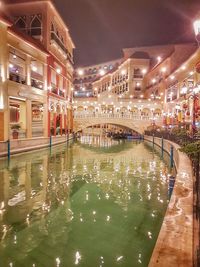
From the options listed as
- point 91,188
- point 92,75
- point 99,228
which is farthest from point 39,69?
point 92,75

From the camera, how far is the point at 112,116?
39188mm

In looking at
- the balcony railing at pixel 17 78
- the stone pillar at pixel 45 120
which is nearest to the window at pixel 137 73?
the stone pillar at pixel 45 120

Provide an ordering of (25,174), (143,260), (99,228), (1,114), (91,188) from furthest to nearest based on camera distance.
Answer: (1,114) < (25,174) < (91,188) < (99,228) < (143,260)

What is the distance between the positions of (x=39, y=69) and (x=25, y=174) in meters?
15.0

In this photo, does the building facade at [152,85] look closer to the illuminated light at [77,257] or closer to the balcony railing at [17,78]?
the balcony railing at [17,78]

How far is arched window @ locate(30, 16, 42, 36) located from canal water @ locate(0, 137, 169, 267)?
1790 cm

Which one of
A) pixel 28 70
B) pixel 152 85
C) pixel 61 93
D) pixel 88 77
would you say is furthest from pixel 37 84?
pixel 88 77

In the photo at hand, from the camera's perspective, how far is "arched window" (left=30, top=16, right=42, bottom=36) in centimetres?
2467

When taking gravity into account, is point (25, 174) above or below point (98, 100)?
below

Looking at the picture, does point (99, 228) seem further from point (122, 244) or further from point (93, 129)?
point (93, 129)

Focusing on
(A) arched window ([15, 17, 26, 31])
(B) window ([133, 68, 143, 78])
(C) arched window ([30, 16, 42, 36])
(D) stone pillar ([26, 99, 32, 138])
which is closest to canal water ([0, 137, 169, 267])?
(D) stone pillar ([26, 99, 32, 138])

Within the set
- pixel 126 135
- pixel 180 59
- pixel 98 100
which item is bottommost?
pixel 126 135

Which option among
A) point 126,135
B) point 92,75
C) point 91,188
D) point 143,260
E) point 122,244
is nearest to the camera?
point 143,260

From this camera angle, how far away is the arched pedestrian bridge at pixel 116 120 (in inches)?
1532
